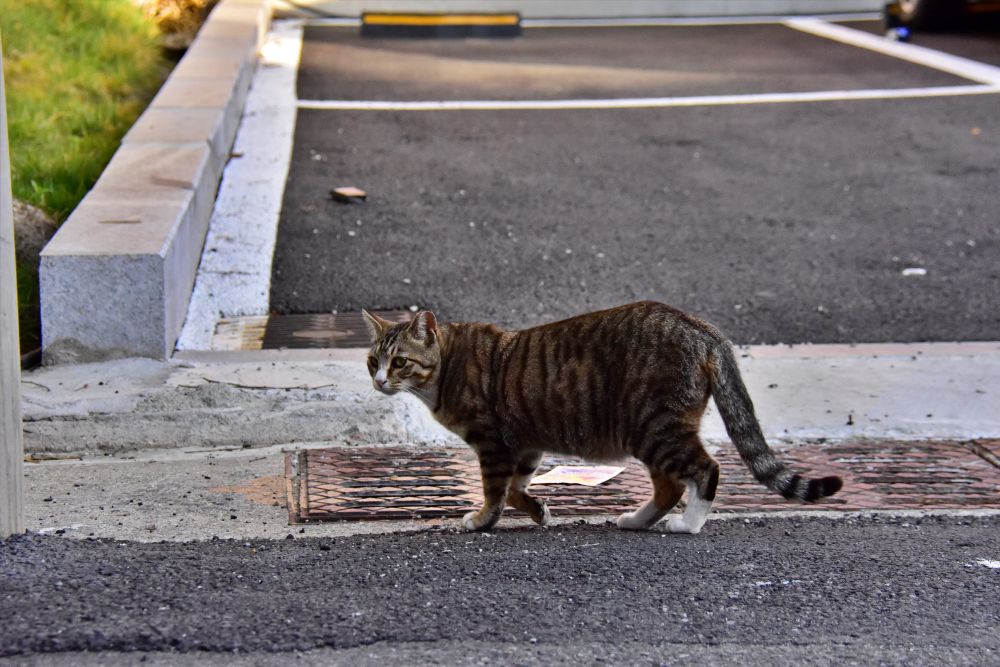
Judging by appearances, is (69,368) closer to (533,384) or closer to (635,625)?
(533,384)

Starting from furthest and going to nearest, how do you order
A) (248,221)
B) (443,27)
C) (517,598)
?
(443,27) < (248,221) < (517,598)

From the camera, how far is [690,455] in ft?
14.5

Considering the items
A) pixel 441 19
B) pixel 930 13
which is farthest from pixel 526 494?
pixel 930 13

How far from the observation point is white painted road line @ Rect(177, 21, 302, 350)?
702 centimetres

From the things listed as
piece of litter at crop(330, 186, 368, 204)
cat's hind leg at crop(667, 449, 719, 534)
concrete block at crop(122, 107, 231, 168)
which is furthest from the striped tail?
concrete block at crop(122, 107, 231, 168)

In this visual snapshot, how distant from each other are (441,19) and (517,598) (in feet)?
44.1

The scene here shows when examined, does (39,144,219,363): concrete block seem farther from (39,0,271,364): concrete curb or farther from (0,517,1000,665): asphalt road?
(0,517,1000,665): asphalt road

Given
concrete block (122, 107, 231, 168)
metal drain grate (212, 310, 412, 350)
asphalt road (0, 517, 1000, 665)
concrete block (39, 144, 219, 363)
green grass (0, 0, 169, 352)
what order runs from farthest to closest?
concrete block (122, 107, 231, 168)
green grass (0, 0, 169, 352)
metal drain grate (212, 310, 412, 350)
concrete block (39, 144, 219, 363)
asphalt road (0, 517, 1000, 665)

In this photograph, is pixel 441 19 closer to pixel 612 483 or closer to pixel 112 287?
pixel 112 287

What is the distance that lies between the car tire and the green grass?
902cm

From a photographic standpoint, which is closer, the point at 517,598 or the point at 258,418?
the point at 517,598

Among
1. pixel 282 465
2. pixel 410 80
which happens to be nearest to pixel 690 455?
pixel 282 465

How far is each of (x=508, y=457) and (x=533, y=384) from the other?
28 cm

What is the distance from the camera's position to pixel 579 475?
548 centimetres
